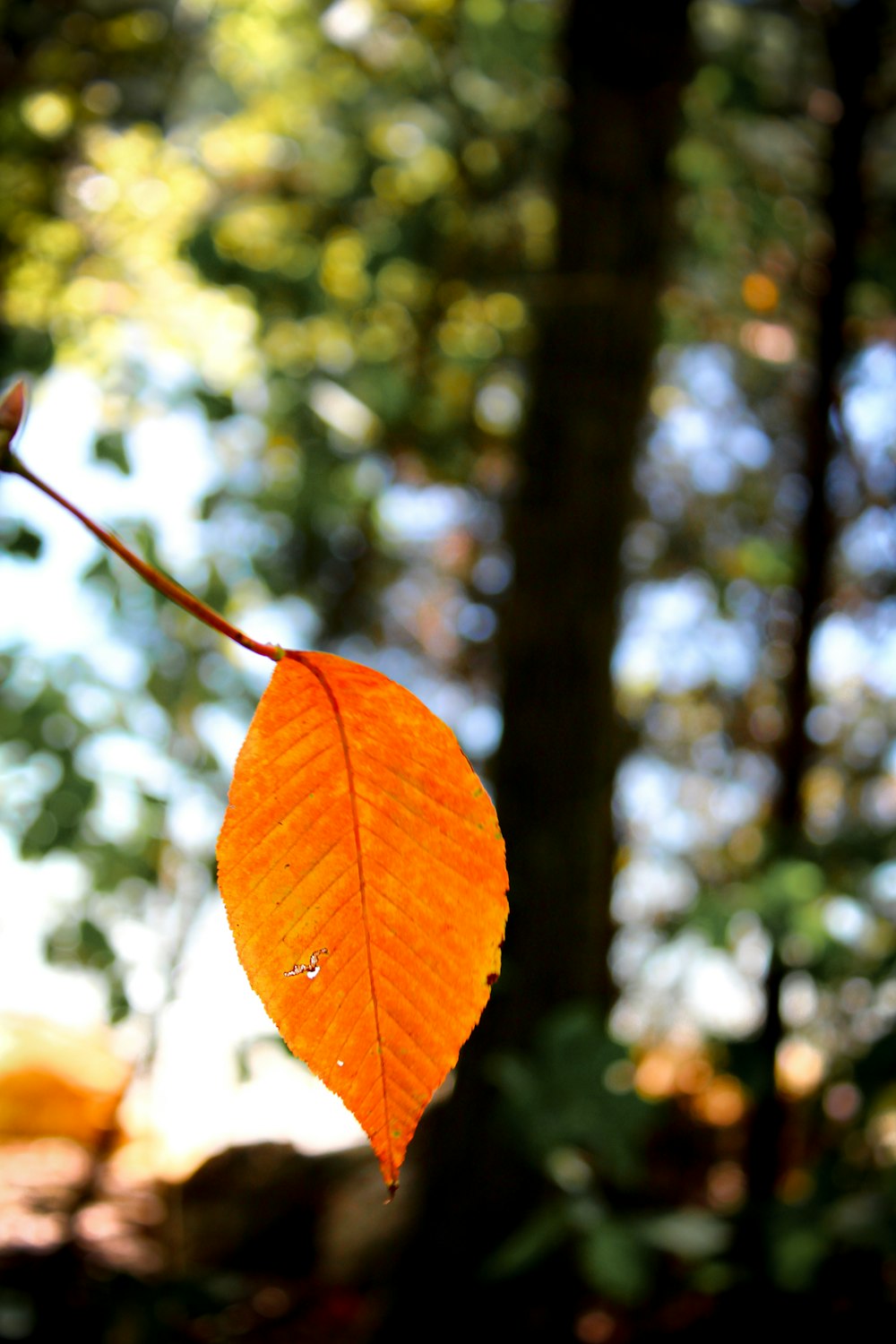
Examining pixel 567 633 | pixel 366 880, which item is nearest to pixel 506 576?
pixel 567 633

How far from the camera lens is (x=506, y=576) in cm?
249

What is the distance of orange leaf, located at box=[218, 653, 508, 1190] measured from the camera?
27 cm

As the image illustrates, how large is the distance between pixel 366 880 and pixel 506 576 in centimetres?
223

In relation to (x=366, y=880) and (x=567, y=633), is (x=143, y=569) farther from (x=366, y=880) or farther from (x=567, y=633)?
(x=567, y=633)

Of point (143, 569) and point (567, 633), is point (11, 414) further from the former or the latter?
point (567, 633)

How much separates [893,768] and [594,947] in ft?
6.48

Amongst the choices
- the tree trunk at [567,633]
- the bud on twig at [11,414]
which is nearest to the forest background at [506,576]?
the tree trunk at [567,633]

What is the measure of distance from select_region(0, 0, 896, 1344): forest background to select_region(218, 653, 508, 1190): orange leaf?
986 mm

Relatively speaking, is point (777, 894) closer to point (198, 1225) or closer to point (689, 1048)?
point (198, 1225)

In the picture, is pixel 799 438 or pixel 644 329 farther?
pixel 799 438

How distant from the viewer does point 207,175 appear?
245 centimetres

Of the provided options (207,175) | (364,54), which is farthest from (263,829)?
(364,54)

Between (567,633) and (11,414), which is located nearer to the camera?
(11,414)

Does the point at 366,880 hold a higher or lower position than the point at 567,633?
lower
